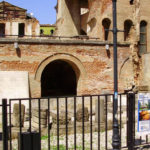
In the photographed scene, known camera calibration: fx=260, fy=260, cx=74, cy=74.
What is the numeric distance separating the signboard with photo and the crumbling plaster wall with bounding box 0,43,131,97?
10130 mm

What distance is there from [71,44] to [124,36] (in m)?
6.14

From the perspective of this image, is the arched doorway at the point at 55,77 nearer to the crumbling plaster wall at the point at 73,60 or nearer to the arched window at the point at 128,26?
the arched window at the point at 128,26

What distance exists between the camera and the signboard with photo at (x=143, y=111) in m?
5.91

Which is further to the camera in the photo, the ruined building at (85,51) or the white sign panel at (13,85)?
the ruined building at (85,51)

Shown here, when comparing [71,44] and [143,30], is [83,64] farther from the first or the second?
[143,30]

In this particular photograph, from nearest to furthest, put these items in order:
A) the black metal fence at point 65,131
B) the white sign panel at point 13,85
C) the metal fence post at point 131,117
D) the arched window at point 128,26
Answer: the black metal fence at point 65,131, the metal fence post at point 131,117, the white sign panel at point 13,85, the arched window at point 128,26

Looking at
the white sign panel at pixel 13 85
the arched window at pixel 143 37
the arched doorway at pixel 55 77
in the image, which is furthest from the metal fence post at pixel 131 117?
the arched doorway at pixel 55 77

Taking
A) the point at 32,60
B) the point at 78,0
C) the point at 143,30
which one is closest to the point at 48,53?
the point at 32,60

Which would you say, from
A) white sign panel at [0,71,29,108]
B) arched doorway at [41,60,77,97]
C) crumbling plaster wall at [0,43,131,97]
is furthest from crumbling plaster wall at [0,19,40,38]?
white sign panel at [0,71,29,108]

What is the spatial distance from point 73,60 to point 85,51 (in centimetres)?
97

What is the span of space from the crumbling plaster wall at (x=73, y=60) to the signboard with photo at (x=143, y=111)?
10130mm

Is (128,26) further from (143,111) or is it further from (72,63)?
(143,111)

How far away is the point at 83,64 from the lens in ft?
53.8

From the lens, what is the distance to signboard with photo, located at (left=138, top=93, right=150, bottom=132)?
591 cm
